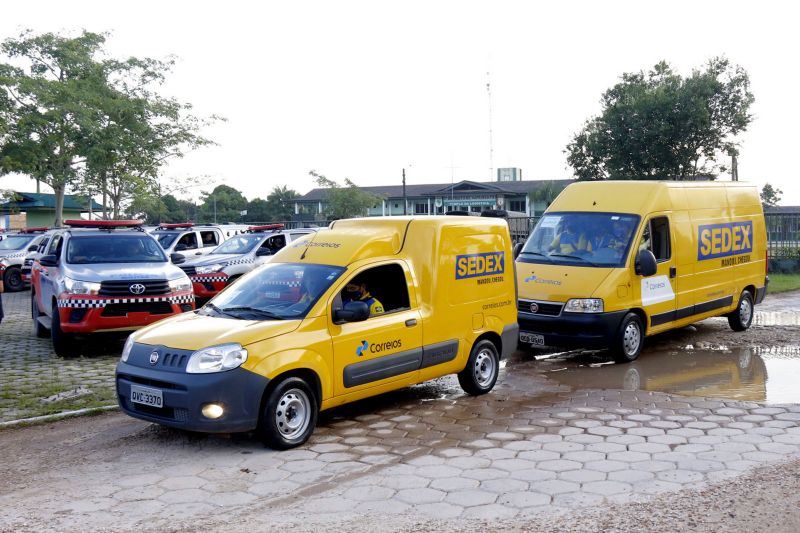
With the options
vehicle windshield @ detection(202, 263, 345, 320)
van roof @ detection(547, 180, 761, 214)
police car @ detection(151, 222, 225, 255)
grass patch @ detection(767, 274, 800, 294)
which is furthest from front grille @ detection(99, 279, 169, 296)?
grass patch @ detection(767, 274, 800, 294)

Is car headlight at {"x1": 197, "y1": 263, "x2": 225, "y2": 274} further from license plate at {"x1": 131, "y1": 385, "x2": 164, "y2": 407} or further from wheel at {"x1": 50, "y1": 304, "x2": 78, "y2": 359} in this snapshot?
license plate at {"x1": 131, "y1": 385, "x2": 164, "y2": 407}

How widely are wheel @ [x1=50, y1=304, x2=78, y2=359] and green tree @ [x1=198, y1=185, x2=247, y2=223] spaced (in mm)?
43360

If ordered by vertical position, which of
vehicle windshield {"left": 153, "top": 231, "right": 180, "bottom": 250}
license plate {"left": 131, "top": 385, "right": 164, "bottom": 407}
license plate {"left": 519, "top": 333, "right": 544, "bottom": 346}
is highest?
vehicle windshield {"left": 153, "top": 231, "right": 180, "bottom": 250}

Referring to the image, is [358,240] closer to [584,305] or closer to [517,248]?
[584,305]

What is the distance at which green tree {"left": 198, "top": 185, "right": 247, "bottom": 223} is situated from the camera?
56612mm

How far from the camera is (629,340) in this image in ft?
36.6

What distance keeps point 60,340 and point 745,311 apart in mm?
11165

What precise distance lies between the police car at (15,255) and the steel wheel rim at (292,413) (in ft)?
62.4

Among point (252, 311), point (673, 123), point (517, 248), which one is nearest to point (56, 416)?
point (252, 311)

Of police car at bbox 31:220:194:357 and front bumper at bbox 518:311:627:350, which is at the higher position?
police car at bbox 31:220:194:357

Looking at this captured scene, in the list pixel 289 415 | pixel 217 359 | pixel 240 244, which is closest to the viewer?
pixel 217 359

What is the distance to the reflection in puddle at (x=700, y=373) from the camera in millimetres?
9334

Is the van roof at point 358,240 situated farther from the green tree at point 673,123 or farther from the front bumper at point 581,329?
the green tree at point 673,123

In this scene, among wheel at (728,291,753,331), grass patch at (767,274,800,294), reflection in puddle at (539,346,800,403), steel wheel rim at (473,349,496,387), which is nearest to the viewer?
steel wheel rim at (473,349,496,387)
